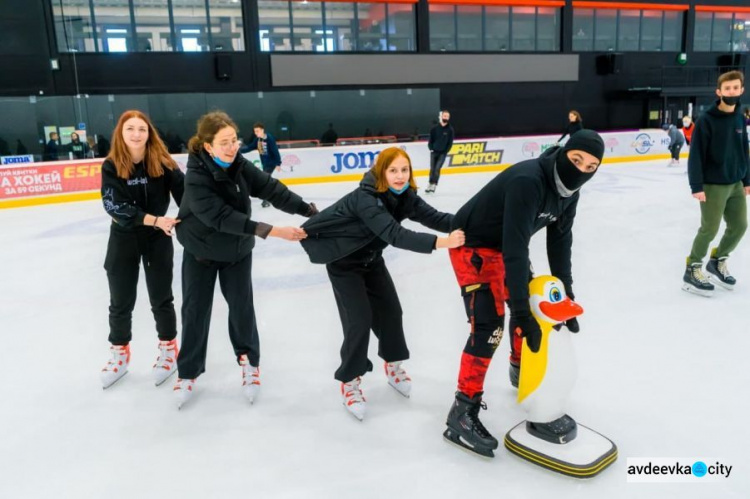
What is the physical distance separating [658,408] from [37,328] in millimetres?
3469

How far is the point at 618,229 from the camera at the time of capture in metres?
6.37

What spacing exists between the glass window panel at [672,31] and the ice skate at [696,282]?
60.6ft

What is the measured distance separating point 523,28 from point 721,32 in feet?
25.6

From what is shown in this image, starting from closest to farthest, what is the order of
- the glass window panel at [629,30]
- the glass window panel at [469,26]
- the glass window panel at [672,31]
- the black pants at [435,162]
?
1. the black pants at [435,162]
2. the glass window panel at [469,26]
3. the glass window panel at [629,30]
4. the glass window panel at [672,31]

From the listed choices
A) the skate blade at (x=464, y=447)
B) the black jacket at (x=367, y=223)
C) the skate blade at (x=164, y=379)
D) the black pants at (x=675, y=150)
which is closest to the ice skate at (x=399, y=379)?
the skate blade at (x=464, y=447)

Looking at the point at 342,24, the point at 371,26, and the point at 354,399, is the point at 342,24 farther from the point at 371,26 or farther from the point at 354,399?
the point at 354,399

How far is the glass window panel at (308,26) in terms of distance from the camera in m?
15.8

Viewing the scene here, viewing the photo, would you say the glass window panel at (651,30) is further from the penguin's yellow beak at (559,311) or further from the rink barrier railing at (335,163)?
the penguin's yellow beak at (559,311)

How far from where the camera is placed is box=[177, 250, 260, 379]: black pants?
2.61 m

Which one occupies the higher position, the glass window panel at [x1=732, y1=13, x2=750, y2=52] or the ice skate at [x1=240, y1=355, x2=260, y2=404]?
A: the glass window panel at [x1=732, y1=13, x2=750, y2=52]

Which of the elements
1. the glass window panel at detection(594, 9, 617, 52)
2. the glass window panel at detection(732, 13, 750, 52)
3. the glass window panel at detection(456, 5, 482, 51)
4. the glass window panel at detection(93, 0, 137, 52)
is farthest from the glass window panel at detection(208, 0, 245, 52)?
the glass window panel at detection(732, 13, 750, 52)

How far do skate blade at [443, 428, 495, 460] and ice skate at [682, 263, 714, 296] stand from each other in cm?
256

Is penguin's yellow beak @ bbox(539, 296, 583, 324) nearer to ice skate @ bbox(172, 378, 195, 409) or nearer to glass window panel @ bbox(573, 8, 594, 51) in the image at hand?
ice skate @ bbox(172, 378, 195, 409)

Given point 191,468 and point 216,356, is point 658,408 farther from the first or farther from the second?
point 216,356
